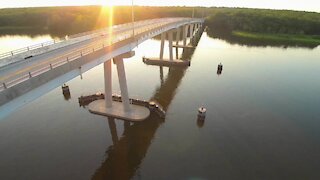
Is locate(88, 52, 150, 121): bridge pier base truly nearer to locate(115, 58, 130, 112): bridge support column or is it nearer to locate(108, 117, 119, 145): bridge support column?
locate(115, 58, 130, 112): bridge support column

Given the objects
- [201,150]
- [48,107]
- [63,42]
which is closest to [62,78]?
[63,42]

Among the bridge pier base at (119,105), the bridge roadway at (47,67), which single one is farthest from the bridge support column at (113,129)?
the bridge roadway at (47,67)

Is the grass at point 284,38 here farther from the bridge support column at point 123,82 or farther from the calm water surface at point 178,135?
the bridge support column at point 123,82

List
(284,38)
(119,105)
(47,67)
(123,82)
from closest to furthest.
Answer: (47,67) → (123,82) → (119,105) → (284,38)

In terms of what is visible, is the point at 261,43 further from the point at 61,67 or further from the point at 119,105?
the point at 61,67

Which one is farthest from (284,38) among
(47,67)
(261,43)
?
(47,67)

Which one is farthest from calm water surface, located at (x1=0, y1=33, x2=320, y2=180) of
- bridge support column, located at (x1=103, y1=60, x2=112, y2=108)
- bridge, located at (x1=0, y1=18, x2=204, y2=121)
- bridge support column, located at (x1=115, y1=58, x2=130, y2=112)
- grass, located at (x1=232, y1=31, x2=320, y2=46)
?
grass, located at (x1=232, y1=31, x2=320, y2=46)
